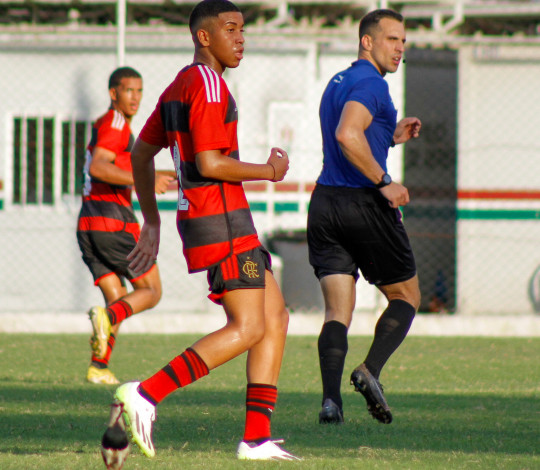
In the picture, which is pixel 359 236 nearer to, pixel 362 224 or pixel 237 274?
pixel 362 224

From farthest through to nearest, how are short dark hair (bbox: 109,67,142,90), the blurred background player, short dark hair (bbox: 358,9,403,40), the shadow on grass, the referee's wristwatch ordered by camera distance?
short dark hair (bbox: 109,67,142,90), the blurred background player, short dark hair (bbox: 358,9,403,40), the referee's wristwatch, the shadow on grass

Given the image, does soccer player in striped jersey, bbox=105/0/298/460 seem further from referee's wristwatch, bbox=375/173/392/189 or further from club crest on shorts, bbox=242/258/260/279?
referee's wristwatch, bbox=375/173/392/189

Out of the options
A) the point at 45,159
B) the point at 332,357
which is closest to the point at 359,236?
the point at 332,357

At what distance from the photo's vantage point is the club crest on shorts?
439 centimetres

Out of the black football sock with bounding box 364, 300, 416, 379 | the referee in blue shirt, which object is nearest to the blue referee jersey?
the referee in blue shirt

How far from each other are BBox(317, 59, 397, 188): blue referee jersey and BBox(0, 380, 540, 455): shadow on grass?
4.26 ft

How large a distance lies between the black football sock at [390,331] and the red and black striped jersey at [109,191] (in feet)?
8.86

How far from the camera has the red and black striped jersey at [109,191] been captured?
25.3 feet

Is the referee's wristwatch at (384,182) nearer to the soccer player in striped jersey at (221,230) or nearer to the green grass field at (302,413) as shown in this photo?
the soccer player in striped jersey at (221,230)

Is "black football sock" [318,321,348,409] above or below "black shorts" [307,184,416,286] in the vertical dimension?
below

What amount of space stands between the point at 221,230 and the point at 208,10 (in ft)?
3.14

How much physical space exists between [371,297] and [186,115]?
8.04m

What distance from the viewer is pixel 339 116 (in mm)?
5883

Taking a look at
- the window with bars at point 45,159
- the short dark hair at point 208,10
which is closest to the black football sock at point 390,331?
the short dark hair at point 208,10
